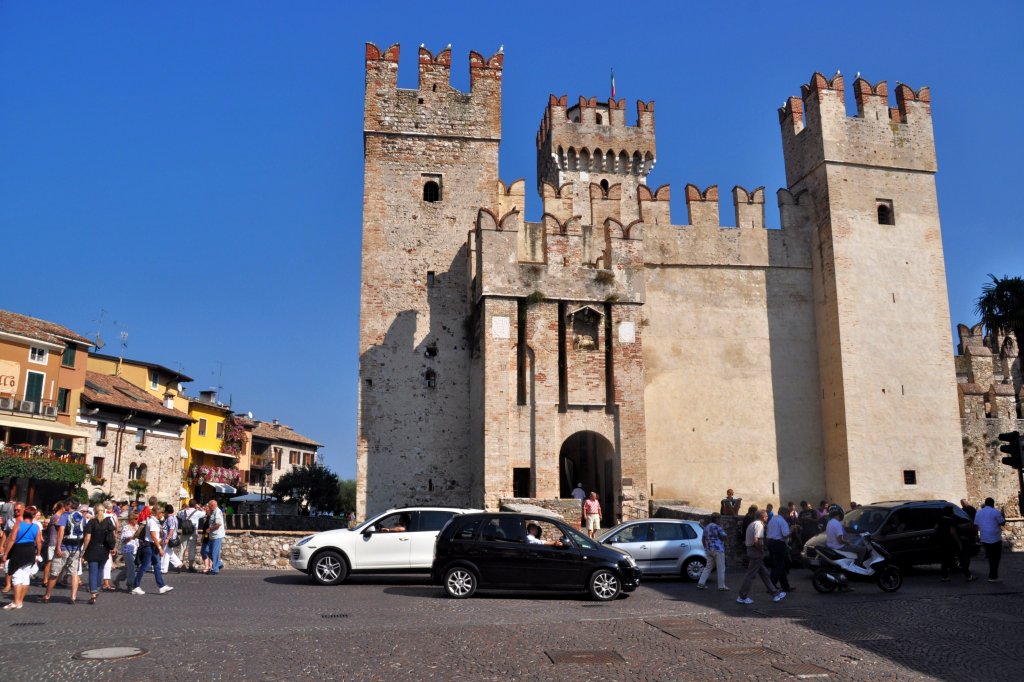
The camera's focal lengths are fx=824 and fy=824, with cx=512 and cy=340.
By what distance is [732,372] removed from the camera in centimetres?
2784

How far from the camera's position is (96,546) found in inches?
514

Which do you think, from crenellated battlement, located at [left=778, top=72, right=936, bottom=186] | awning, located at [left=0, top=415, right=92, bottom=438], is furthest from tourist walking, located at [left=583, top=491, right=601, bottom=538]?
awning, located at [left=0, top=415, right=92, bottom=438]

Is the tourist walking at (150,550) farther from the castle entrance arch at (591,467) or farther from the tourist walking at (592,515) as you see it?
the castle entrance arch at (591,467)

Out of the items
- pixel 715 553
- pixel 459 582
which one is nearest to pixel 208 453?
pixel 459 582

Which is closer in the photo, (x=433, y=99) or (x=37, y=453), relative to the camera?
(x=433, y=99)

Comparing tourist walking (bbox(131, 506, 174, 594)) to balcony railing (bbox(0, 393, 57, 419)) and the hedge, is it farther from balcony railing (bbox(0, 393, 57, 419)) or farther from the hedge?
balcony railing (bbox(0, 393, 57, 419))

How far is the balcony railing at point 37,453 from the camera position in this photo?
31.1 meters

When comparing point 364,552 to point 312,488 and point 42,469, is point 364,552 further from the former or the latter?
point 312,488

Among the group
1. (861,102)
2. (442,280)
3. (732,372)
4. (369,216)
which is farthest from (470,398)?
(861,102)

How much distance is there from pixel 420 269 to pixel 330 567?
1420cm

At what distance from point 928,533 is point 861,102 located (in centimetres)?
1875

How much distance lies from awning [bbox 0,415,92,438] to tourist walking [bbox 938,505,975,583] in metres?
33.0

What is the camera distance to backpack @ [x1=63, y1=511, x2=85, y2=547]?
45.0 ft

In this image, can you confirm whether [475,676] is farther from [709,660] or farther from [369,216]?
[369,216]
